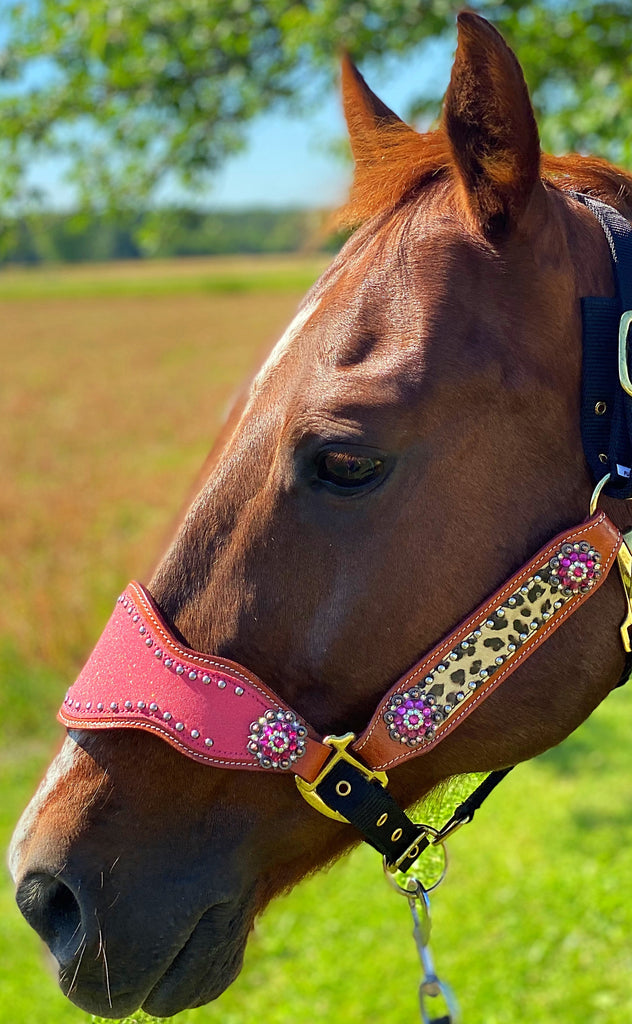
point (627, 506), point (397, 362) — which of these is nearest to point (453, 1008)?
point (627, 506)

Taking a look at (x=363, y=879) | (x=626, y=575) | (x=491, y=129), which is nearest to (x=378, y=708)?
(x=626, y=575)

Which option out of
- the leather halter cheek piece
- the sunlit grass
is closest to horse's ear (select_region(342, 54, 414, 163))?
the leather halter cheek piece

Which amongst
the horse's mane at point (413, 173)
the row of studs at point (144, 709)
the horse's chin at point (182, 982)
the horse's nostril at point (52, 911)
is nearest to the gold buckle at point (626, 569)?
the horse's mane at point (413, 173)

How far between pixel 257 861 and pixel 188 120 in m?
4.75

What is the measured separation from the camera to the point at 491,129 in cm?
167

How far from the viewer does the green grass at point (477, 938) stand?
3799 mm

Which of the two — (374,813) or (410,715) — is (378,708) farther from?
(374,813)

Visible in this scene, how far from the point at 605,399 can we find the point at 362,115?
1065mm

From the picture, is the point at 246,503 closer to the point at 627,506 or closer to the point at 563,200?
the point at 627,506

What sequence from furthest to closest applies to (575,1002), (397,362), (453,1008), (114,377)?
(114,377) → (575,1002) → (453,1008) → (397,362)

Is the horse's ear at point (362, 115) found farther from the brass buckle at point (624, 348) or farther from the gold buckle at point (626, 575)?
the gold buckle at point (626, 575)

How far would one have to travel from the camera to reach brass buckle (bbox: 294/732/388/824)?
1700mm

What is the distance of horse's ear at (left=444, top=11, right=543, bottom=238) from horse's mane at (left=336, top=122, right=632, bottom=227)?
9 centimetres

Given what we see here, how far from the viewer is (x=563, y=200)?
186cm
